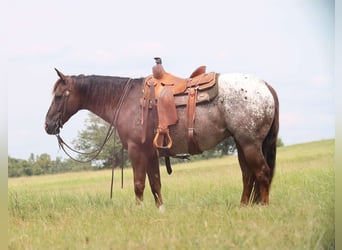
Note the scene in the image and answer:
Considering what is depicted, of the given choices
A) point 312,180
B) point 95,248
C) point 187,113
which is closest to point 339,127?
point 312,180

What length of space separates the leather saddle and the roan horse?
0.10 ft

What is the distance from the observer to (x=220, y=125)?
3.06 metres

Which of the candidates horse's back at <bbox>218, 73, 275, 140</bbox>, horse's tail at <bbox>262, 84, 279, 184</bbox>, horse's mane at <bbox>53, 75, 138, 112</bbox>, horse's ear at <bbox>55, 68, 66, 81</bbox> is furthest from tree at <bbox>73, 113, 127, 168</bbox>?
horse's tail at <bbox>262, 84, 279, 184</bbox>

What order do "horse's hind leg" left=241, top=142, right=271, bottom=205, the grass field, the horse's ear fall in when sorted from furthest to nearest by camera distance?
1. "horse's hind leg" left=241, top=142, right=271, bottom=205
2. the horse's ear
3. the grass field

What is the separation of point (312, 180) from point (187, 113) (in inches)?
30.0

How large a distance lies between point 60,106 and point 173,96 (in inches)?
22.9

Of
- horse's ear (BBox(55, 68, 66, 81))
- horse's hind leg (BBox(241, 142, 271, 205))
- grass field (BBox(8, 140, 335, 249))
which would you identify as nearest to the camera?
grass field (BBox(8, 140, 335, 249))

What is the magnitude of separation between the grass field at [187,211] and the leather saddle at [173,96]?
16 cm

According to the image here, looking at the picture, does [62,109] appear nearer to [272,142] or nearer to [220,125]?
[220,125]

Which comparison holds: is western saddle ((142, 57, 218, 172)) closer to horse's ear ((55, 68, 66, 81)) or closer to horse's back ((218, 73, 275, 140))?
horse's back ((218, 73, 275, 140))

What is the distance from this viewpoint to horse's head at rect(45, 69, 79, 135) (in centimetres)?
294

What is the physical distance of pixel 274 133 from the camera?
308cm

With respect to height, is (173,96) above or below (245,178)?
above

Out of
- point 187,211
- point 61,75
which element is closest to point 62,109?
point 61,75
